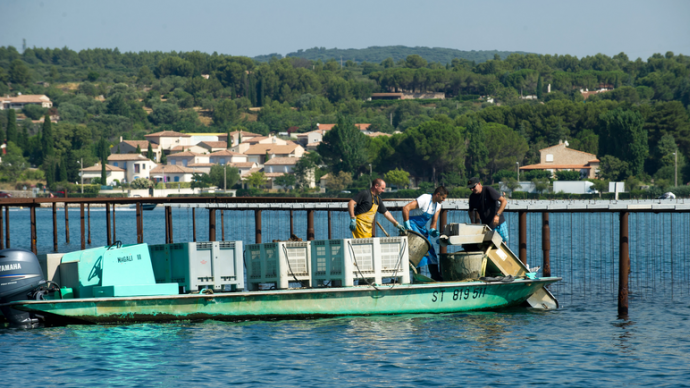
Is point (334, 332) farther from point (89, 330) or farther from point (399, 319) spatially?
point (89, 330)

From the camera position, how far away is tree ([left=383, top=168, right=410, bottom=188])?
11756 cm

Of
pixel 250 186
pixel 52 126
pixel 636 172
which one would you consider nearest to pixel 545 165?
pixel 636 172

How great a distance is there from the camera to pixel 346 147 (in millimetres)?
127500

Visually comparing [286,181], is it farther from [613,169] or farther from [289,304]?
[289,304]

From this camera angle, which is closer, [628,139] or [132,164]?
[628,139]

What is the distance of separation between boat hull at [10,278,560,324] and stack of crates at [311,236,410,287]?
281 mm

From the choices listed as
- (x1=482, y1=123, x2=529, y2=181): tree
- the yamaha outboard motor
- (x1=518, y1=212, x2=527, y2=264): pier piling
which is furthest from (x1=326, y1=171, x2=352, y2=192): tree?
the yamaha outboard motor

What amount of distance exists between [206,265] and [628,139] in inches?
4229

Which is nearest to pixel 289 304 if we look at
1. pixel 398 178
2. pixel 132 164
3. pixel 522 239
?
pixel 522 239

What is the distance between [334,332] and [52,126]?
161805 millimetres

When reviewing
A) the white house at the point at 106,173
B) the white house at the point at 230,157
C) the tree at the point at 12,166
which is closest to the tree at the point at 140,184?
the white house at the point at 106,173

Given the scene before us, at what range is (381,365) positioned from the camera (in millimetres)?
14203

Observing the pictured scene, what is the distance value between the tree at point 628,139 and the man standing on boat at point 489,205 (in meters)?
99.9

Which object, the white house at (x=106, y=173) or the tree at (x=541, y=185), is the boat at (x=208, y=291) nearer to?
the tree at (x=541, y=185)
